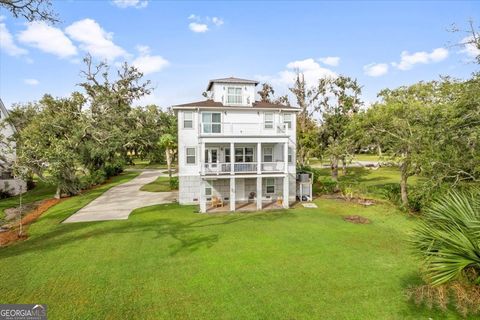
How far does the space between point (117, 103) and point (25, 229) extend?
979 inches

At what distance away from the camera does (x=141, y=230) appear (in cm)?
1500

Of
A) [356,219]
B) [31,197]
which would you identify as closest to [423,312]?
[356,219]

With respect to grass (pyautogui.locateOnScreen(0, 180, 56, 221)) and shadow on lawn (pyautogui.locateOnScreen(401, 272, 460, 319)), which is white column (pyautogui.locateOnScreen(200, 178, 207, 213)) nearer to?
grass (pyautogui.locateOnScreen(0, 180, 56, 221))

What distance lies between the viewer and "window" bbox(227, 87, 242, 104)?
2158 centimetres

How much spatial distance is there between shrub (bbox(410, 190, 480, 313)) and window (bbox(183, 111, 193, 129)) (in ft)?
56.4

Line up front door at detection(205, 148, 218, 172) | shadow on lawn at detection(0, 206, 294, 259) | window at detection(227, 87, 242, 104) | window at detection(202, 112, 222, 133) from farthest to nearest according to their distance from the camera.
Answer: window at detection(227, 87, 242, 104)
front door at detection(205, 148, 218, 172)
window at detection(202, 112, 222, 133)
shadow on lawn at detection(0, 206, 294, 259)

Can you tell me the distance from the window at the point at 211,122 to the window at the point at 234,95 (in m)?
1.63

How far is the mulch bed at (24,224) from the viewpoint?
13.8 meters

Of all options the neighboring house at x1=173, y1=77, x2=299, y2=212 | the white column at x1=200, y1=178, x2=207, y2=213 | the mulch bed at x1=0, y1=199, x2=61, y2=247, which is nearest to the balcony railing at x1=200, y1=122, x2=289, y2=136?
the neighboring house at x1=173, y1=77, x2=299, y2=212

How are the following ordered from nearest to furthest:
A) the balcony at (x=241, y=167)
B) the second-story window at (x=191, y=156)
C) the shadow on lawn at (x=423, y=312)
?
1. the shadow on lawn at (x=423, y=312)
2. the balcony at (x=241, y=167)
3. the second-story window at (x=191, y=156)

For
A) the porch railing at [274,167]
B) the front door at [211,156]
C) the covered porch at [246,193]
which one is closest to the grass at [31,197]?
the covered porch at [246,193]

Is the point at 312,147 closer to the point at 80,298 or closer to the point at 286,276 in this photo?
the point at 286,276

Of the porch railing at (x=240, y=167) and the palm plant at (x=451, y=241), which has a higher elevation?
the porch railing at (x=240, y=167)

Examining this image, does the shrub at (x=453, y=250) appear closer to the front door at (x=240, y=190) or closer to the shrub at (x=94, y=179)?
the front door at (x=240, y=190)
